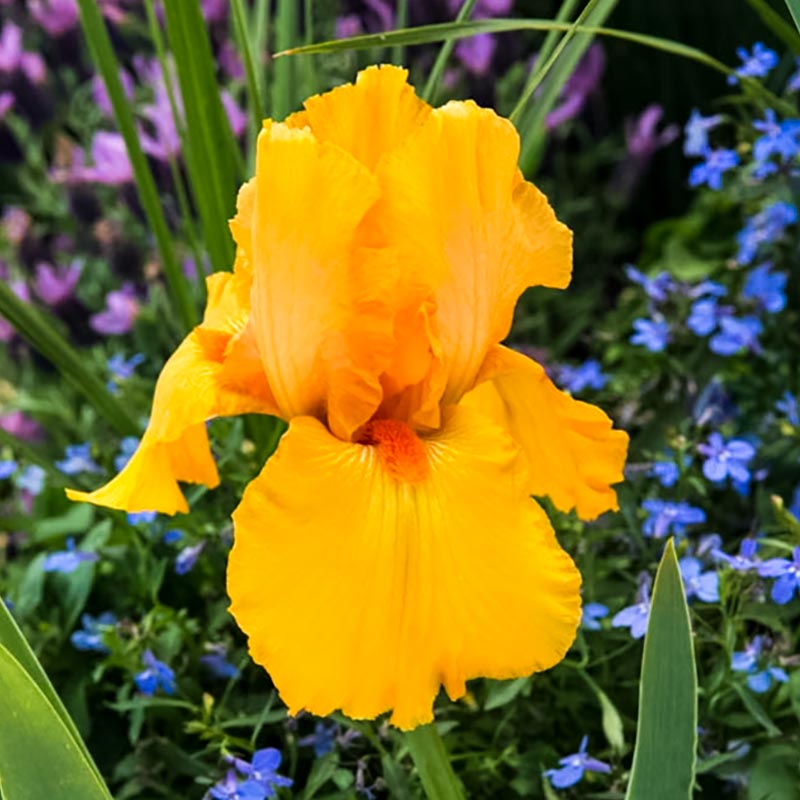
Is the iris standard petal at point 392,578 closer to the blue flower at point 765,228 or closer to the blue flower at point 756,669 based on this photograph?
the blue flower at point 756,669

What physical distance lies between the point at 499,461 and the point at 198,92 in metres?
0.47

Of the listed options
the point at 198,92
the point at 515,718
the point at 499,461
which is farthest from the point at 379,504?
the point at 198,92

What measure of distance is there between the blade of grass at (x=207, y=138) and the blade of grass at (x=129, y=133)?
0.04 m

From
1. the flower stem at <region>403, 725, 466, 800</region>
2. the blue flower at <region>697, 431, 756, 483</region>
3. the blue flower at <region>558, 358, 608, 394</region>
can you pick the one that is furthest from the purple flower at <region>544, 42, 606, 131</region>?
the flower stem at <region>403, 725, 466, 800</region>

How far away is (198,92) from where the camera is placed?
99 centimetres

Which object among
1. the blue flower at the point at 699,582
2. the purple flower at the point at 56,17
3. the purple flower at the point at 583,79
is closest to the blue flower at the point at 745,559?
the blue flower at the point at 699,582

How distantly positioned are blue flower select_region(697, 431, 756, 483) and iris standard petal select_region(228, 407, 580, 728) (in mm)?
354

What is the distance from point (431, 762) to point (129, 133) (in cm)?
60

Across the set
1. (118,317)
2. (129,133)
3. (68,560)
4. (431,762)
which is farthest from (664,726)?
(118,317)

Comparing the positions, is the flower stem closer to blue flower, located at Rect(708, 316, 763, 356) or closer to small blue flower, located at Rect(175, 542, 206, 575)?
small blue flower, located at Rect(175, 542, 206, 575)

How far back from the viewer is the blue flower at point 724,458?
0.97 metres

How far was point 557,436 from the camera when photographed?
30.5 inches

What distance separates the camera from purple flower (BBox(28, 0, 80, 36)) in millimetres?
1681

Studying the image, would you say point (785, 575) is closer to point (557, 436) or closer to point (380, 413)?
point (557, 436)
